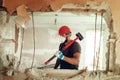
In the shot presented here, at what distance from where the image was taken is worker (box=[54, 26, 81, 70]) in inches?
60.8

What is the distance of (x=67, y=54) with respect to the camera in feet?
5.10

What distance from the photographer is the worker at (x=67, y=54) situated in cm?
154

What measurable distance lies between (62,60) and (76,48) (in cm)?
11

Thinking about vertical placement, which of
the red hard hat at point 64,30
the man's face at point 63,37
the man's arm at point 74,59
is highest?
the red hard hat at point 64,30

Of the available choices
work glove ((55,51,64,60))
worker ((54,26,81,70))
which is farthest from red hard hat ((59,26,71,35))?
work glove ((55,51,64,60))

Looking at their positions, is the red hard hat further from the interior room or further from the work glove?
the work glove

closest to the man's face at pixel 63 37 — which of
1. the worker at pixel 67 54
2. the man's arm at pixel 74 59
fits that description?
the worker at pixel 67 54

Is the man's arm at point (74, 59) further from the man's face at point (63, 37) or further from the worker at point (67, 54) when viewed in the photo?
the man's face at point (63, 37)

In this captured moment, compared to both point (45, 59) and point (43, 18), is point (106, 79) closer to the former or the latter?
point (45, 59)

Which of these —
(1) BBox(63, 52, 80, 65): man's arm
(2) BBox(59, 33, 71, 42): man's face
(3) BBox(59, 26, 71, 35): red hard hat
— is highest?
(3) BBox(59, 26, 71, 35): red hard hat

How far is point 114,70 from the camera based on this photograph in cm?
154

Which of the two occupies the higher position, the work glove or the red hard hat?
the red hard hat

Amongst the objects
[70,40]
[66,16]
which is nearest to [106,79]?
[70,40]

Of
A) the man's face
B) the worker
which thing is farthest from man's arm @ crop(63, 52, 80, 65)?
the man's face
